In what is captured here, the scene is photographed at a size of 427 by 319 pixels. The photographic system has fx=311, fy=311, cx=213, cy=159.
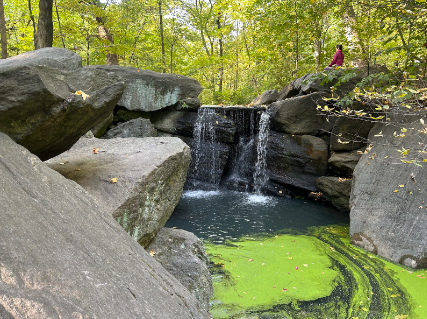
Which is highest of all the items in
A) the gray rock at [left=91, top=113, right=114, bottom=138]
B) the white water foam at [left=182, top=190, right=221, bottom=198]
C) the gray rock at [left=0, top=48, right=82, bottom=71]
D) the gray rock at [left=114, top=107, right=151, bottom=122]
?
the gray rock at [left=0, top=48, right=82, bottom=71]

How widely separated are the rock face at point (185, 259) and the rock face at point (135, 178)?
188 millimetres

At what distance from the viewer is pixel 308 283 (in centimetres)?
410

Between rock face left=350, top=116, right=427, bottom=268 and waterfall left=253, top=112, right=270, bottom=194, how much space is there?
3751mm

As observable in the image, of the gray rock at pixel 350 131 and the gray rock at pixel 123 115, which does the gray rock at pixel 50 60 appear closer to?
the gray rock at pixel 350 131

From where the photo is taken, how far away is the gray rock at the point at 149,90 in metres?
10.4

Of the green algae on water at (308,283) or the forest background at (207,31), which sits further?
the forest background at (207,31)

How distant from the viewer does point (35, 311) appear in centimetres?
125

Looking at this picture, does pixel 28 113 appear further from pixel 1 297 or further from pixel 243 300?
pixel 243 300

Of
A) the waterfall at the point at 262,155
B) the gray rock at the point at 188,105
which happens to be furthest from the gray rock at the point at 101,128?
the waterfall at the point at 262,155

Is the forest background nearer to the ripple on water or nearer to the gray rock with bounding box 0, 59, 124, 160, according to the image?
the ripple on water

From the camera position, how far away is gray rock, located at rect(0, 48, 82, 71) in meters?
2.71

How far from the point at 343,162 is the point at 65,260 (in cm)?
794

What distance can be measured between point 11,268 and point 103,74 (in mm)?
2380

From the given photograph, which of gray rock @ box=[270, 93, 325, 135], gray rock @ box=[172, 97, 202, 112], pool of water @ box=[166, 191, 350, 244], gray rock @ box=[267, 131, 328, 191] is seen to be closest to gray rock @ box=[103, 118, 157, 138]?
gray rock @ box=[172, 97, 202, 112]
